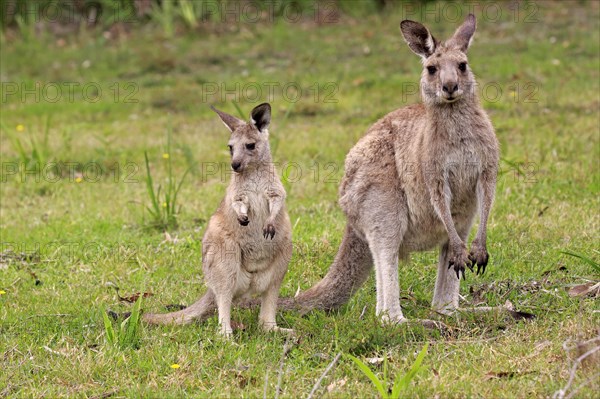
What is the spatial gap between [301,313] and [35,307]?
1.46 meters

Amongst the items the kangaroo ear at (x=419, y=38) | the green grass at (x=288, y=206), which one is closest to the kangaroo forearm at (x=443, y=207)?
the green grass at (x=288, y=206)

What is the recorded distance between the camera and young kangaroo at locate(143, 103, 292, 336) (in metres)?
4.32

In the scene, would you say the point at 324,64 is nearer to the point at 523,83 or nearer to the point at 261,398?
the point at 523,83

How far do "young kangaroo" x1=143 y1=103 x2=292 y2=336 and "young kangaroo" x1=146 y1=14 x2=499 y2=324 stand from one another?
18 cm

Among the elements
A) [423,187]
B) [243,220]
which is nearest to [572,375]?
[423,187]

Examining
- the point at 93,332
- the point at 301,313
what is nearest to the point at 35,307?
the point at 93,332

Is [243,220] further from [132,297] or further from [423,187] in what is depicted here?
[132,297]

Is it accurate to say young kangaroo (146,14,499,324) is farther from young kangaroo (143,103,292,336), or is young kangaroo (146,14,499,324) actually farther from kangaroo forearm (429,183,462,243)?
young kangaroo (143,103,292,336)

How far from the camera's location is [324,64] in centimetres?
1055

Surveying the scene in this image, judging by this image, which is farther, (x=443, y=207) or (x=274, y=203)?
(x=274, y=203)

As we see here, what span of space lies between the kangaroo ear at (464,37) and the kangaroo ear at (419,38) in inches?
3.5

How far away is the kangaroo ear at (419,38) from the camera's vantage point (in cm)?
426

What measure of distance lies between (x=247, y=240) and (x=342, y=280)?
20.4 inches

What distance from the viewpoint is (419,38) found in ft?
14.1
